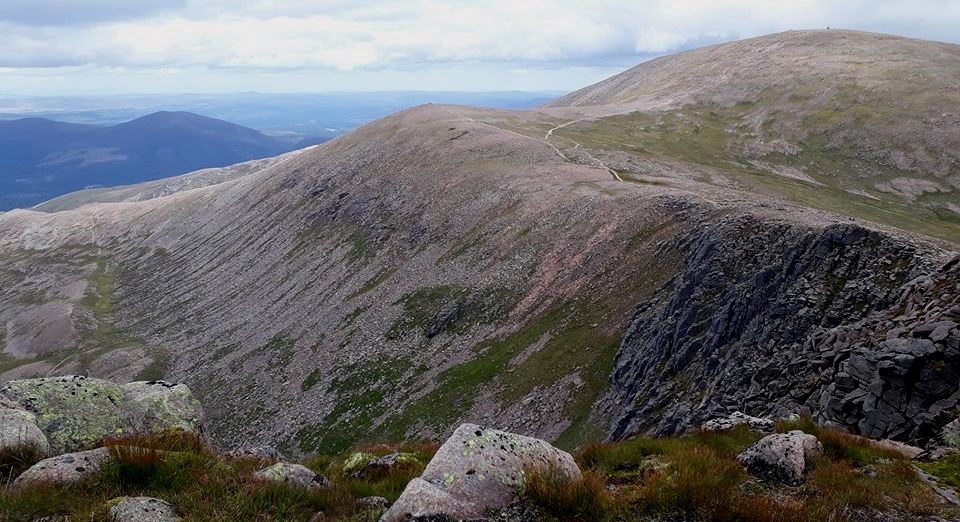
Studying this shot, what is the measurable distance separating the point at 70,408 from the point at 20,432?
2187 mm

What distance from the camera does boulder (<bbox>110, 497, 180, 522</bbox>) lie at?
30.6ft

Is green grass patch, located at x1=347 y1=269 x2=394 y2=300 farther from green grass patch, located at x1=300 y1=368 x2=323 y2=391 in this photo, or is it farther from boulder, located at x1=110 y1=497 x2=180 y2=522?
boulder, located at x1=110 y1=497 x2=180 y2=522

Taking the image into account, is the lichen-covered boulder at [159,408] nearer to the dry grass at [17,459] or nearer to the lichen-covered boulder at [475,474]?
the dry grass at [17,459]

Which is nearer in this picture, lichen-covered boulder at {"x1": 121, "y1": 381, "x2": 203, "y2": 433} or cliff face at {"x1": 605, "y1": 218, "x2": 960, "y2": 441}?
lichen-covered boulder at {"x1": 121, "y1": 381, "x2": 203, "y2": 433}

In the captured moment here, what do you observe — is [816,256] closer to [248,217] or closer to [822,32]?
[248,217]

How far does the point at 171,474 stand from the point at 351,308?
2371 inches

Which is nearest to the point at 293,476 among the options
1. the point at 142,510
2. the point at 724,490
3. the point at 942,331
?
the point at 142,510

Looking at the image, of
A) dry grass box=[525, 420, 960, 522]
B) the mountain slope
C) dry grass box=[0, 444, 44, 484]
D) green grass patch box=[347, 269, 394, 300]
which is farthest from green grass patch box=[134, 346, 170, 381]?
dry grass box=[525, 420, 960, 522]

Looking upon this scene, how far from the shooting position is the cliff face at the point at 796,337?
56.6ft

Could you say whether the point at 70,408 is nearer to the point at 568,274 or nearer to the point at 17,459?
the point at 17,459

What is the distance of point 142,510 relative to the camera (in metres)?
9.52

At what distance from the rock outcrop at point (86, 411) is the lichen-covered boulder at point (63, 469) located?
186 cm

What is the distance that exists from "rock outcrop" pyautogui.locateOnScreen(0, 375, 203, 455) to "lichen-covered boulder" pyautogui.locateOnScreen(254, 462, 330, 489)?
4.24 metres

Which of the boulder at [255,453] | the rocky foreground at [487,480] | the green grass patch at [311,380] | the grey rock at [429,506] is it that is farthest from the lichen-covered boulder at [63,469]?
the green grass patch at [311,380]
